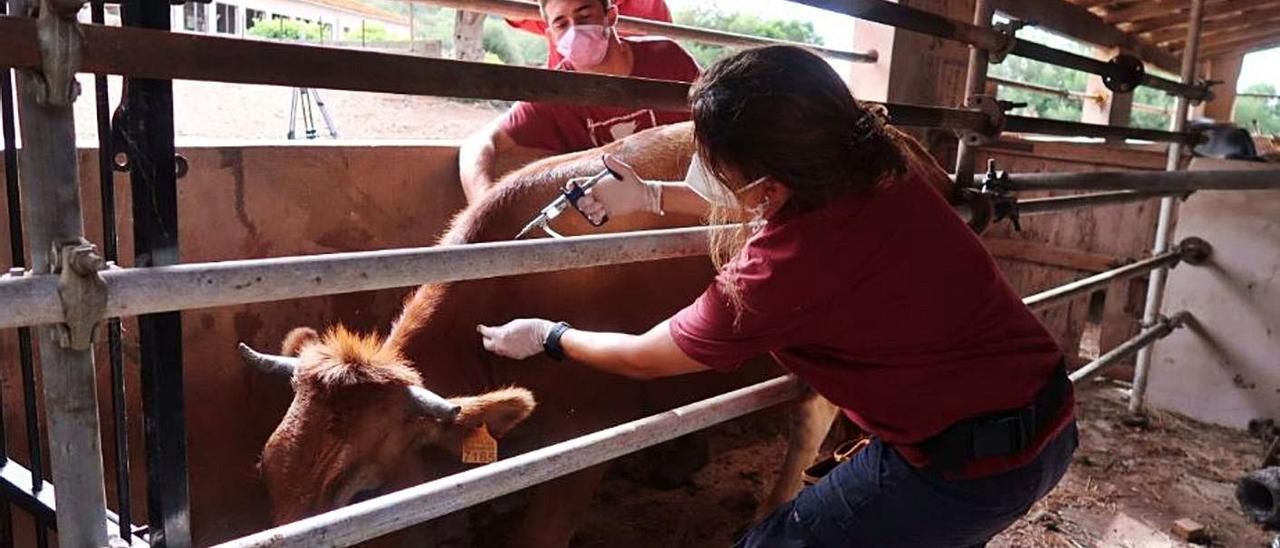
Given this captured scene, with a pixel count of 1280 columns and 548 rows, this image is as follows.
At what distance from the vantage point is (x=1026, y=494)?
75.9 inches

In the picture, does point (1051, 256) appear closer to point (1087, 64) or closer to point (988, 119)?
point (1087, 64)

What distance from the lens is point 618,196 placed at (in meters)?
2.33

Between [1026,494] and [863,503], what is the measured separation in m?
0.33

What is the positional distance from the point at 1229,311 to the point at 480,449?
4.63m

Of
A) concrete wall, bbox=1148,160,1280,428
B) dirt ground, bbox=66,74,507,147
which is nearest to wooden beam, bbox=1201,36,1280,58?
concrete wall, bbox=1148,160,1280,428

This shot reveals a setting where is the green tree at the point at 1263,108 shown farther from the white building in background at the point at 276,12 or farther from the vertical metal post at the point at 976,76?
the vertical metal post at the point at 976,76

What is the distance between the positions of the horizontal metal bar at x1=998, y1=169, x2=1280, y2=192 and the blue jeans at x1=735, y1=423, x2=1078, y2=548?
1.51 meters

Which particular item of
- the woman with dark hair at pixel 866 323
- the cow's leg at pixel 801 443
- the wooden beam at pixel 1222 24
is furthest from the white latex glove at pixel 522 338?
the wooden beam at pixel 1222 24

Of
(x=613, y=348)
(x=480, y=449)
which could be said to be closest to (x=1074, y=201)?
(x=613, y=348)

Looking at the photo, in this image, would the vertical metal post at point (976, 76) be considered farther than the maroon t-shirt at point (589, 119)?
No

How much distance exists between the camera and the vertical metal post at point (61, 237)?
3.79 feet

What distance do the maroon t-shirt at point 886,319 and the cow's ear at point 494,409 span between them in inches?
24.7

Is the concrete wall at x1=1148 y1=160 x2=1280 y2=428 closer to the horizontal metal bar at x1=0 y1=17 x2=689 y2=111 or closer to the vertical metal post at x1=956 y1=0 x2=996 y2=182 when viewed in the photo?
the vertical metal post at x1=956 y1=0 x2=996 y2=182

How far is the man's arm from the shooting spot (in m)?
3.61
